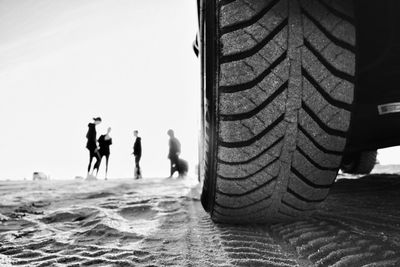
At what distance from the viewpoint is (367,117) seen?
5.55ft

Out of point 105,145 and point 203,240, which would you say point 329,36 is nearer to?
point 203,240

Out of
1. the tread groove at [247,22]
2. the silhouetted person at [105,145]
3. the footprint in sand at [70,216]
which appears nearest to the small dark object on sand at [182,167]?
the silhouetted person at [105,145]

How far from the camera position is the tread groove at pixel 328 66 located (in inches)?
41.3

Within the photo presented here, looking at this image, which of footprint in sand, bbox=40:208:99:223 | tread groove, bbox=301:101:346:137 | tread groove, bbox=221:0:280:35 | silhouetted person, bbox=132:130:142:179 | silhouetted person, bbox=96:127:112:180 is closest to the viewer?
tread groove, bbox=221:0:280:35

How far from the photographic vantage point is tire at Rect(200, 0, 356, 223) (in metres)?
1.02

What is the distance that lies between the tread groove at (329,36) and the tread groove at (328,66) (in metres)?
0.07

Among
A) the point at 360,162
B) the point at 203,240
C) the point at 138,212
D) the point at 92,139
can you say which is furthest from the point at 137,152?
the point at 203,240

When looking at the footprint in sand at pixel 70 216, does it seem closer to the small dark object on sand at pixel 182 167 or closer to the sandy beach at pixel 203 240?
the sandy beach at pixel 203 240

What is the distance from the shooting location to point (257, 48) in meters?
1.03

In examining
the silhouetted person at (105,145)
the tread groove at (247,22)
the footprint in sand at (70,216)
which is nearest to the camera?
the tread groove at (247,22)

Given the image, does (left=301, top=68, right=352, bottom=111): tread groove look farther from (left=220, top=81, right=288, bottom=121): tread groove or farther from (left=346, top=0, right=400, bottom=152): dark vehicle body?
(left=346, top=0, right=400, bottom=152): dark vehicle body

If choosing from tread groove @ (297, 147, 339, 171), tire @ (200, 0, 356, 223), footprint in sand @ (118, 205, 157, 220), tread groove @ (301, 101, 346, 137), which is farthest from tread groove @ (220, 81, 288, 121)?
footprint in sand @ (118, 205, 157, 220)

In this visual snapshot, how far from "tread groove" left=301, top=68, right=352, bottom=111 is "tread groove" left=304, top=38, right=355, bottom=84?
0.07m

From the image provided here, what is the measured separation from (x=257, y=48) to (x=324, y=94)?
33cm
